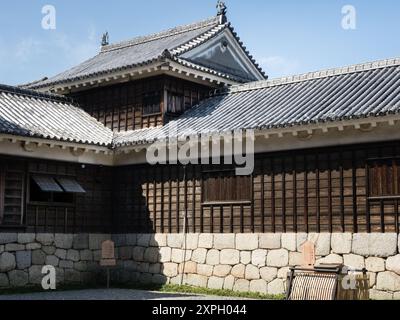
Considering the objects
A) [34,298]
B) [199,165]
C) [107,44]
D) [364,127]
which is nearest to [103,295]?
[34,298]

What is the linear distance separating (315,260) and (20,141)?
27.0 ft

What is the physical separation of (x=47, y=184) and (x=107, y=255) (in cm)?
264

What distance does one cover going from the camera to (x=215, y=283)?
56.5 ft

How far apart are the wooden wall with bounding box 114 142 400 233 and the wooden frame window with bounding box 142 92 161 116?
207cm

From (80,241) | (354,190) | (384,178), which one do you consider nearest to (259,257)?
(354,190)

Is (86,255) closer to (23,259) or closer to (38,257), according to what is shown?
(38,257)

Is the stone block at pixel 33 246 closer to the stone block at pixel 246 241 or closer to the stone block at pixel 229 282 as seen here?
the stone block at pixel 229 282

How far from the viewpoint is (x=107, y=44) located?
27484mm

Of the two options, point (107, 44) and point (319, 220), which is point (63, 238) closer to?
point (319, 220)

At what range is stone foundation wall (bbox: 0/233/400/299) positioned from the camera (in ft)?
48.0

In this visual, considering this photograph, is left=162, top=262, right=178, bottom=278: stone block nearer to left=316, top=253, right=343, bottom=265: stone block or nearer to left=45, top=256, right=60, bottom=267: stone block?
left=45, top=256, right=60, bottom=267: stone block

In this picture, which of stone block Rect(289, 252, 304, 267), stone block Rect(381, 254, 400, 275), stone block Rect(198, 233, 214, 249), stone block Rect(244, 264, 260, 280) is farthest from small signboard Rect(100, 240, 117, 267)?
stone block Rect(381, 254, 400, 275)

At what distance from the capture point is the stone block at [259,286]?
16.3 m

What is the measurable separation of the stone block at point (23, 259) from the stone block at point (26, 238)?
0.97 feet
